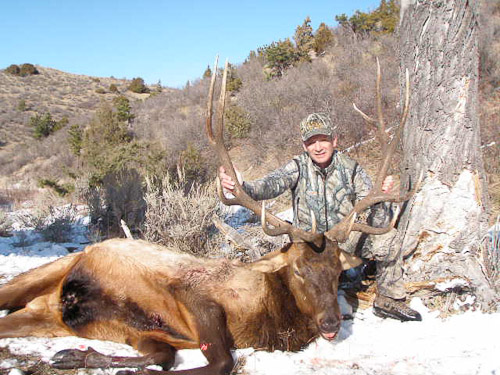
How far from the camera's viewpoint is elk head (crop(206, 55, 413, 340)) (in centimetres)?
293

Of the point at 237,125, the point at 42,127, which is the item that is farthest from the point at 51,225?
the point at 42,127

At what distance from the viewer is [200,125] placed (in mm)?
13406

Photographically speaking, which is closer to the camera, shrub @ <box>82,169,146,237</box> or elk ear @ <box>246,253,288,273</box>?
elk ear @ <box>246,253,288,273</box>

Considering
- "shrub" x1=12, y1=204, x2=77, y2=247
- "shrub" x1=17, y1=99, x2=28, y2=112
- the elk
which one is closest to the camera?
the elk

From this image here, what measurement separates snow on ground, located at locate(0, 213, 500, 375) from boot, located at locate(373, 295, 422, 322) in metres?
0.06

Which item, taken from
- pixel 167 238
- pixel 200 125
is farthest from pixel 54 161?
pixel 167 238

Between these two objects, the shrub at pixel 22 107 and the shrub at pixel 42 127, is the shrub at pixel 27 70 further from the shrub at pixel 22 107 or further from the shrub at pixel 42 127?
the shrub at pixel 42 127

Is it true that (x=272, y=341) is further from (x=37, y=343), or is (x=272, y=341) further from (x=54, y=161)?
(x=54, y=161)

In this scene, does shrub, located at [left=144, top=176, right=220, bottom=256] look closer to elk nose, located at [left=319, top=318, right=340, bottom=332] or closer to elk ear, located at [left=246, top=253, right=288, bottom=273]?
elk ear, located at [left=246, top=253, right=288, bottom=273]

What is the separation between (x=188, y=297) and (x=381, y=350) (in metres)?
1.59

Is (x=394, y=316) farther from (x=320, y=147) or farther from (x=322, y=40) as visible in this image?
(x=322, y=40)

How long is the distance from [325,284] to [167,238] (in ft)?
10.6

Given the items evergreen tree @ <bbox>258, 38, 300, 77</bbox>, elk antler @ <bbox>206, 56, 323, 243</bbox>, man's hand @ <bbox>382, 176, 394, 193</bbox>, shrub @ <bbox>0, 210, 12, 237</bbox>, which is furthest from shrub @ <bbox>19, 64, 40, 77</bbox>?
Answer: man's hand @ <bbox>382, 176, 394, 193</bbox>

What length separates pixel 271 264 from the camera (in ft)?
11.2
